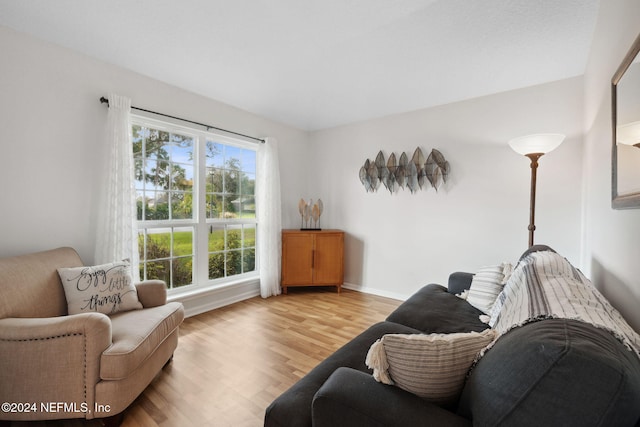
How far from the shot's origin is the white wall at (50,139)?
1.87 metres

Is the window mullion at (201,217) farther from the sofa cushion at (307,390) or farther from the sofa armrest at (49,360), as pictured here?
the sofa cushion at (307,390)

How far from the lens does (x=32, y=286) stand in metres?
1.57

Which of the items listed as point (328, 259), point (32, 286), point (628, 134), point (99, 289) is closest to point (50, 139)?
point (32, 286)

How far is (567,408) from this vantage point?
52cm

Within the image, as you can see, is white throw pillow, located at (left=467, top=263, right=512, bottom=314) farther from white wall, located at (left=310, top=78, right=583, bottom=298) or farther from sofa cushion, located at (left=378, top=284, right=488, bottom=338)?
white wall, located at (left=310, top=78, right=583, bottom=298)

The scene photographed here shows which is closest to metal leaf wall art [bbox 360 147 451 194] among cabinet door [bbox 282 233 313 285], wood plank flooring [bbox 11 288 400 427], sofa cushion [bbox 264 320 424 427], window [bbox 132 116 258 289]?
cabinet door [bbox 282 233 313 285]

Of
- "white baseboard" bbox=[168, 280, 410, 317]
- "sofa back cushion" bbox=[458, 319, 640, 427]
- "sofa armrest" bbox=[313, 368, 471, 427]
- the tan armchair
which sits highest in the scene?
"sofa back cushion" bbox=[458, 319, 640, 427]

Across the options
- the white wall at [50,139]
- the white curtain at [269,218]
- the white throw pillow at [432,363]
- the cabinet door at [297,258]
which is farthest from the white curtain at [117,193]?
the white throw pillow at [432,363]

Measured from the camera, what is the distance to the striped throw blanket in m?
0.74

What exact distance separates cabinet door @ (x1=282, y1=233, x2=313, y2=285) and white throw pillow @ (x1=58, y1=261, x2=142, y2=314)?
195cm

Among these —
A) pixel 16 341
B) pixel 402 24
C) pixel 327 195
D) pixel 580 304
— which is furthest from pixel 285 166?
pixel 580 304

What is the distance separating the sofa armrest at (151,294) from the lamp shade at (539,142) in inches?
126

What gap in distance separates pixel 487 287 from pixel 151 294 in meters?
2.50

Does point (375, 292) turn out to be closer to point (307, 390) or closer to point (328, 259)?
point (328, 259)
